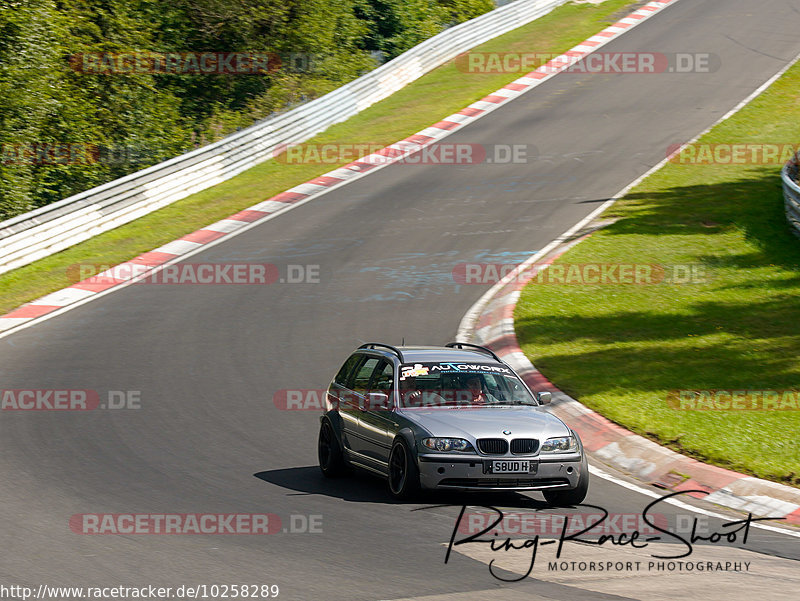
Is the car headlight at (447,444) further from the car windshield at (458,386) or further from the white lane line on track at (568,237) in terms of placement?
the white lane line on track at (568,237)

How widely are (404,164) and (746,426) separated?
18196 millimetres

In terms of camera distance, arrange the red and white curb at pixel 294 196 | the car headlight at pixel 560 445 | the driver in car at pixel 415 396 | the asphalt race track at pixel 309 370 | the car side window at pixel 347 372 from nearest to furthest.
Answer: the asphalt race track at pixel 309 370 < the car headlight at pixel 560 445 < the driver in car at pixel 415 396 < the car side window at pixel 347 372 < the red and white curb at pixel 294 196

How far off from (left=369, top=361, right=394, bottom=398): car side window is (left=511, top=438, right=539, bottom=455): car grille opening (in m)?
1.66

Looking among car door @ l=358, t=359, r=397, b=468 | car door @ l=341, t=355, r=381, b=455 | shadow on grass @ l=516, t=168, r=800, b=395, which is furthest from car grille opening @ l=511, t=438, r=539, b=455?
shadow on grass @ l=516, t=168, r=800, b=395

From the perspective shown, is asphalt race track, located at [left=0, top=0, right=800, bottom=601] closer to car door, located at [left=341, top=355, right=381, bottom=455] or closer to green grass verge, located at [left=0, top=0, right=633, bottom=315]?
car door, located at [left=341, top=355, right=381, bottom=455]

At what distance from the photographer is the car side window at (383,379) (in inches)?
455

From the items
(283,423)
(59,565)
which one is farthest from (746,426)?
(59,565)

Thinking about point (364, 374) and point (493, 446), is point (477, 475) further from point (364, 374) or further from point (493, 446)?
point (364, 374)
